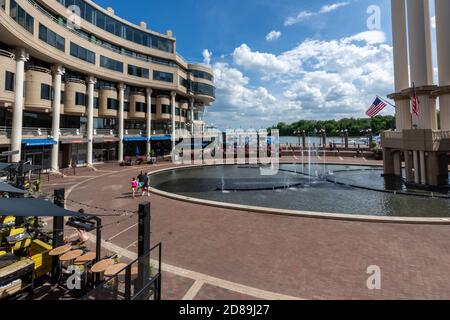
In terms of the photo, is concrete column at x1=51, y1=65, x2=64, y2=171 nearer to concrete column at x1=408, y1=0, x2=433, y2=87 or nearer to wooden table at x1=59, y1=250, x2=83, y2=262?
wooden table at x1=59, y1=250, x2=83, y2=262

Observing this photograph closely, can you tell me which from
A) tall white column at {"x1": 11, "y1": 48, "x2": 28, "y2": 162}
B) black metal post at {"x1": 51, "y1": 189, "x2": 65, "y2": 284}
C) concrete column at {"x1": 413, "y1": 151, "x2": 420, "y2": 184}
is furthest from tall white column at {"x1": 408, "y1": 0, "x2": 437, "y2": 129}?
tall white column at {"x1": 11, "y1": 48, "x2": 28, "y2": 162}

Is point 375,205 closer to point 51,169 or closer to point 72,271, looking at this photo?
point 72,271

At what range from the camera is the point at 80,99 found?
124 feet

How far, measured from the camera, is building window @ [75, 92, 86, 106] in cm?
3692

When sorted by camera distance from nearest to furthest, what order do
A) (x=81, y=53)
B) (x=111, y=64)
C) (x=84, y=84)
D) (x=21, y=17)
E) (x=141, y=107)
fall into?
(x=21, y=17) < (x=81, y=53) < (x=84, y=84) < (x=111, y=64) < (x=141, y=107)

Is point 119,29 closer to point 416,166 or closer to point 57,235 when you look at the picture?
point 57,235

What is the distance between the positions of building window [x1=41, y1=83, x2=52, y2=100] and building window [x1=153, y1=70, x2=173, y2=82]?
22571mm

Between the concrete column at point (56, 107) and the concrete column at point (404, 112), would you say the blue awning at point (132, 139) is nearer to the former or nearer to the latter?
the concrete column at point (56, 107)

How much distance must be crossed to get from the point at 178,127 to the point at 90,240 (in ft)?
173

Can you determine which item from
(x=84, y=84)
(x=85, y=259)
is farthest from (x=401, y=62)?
(x=84, y=84)

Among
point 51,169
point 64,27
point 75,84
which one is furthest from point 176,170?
point 64,27

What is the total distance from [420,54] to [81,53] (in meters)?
40.7

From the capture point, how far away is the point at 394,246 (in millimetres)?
9914
